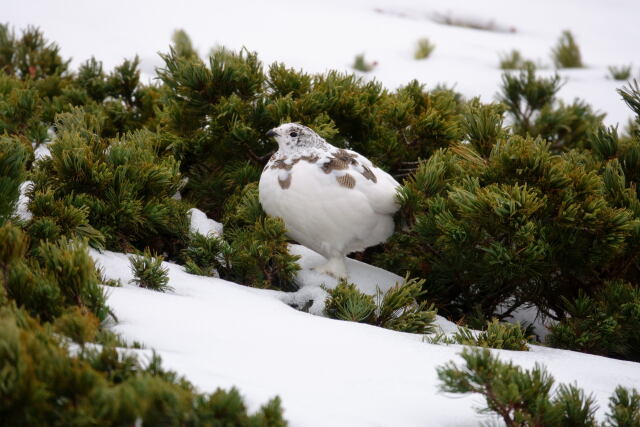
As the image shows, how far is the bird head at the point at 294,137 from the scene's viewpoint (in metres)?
3.00

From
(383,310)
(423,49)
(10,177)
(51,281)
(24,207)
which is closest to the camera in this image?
(51,281)

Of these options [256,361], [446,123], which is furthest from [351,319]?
[446,123]

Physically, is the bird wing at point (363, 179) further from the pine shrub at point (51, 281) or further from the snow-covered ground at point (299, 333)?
the pine shrub at point (51, 281)

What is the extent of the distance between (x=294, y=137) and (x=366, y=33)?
5419 millimetres

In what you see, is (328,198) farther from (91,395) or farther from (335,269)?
(91,395)

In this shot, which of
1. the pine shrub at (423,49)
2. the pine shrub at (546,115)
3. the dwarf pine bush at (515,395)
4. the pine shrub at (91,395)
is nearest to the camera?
the pine shrub at (91,395)

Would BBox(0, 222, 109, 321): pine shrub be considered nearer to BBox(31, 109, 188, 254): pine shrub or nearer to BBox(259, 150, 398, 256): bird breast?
BBox(31, 109, 188, 254): pine shrub

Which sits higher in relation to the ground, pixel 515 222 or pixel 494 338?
pixel 515 222

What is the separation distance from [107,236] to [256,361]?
102 centimetres

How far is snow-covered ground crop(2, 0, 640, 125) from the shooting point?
6.60 metres

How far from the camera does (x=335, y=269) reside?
304 cm

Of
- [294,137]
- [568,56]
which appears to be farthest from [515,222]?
[568,56]

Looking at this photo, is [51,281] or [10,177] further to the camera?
[10,177]

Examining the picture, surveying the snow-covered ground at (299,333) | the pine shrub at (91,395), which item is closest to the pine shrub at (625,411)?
the snow-covered ground at (299,333)
